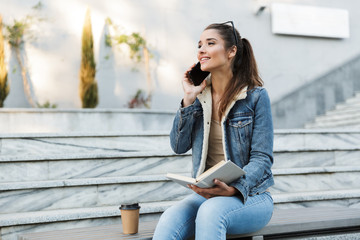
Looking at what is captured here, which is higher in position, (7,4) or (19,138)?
(7,4)

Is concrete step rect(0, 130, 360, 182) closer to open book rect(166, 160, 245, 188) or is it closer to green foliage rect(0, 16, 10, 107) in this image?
open book rect(166, 160, 245, 188)

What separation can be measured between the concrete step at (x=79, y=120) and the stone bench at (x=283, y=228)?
280cm

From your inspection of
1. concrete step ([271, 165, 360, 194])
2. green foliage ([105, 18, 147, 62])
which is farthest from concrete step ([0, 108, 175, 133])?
concrete step ([271, 165, 360, 194])

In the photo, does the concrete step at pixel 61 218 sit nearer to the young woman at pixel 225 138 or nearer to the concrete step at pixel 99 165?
the concrete step at pixel 99 165

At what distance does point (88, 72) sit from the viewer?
20.0 feet

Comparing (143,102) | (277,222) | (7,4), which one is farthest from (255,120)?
(7,4)

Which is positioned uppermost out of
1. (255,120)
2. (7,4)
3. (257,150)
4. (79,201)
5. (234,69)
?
(7,4)

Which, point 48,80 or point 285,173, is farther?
point 48,80

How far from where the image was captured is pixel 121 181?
290 cm

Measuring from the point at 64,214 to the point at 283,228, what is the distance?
134 centimetres

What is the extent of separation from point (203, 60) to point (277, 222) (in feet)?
2.91

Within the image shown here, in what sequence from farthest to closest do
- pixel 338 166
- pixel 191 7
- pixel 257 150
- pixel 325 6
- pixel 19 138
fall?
pixel 325 6 < pixel 191 7 < pixel 338 166 < pixel 19 138 < pixel 257 150

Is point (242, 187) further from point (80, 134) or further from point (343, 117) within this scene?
point (343, 117)

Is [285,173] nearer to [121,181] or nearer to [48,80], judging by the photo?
[121,181]
